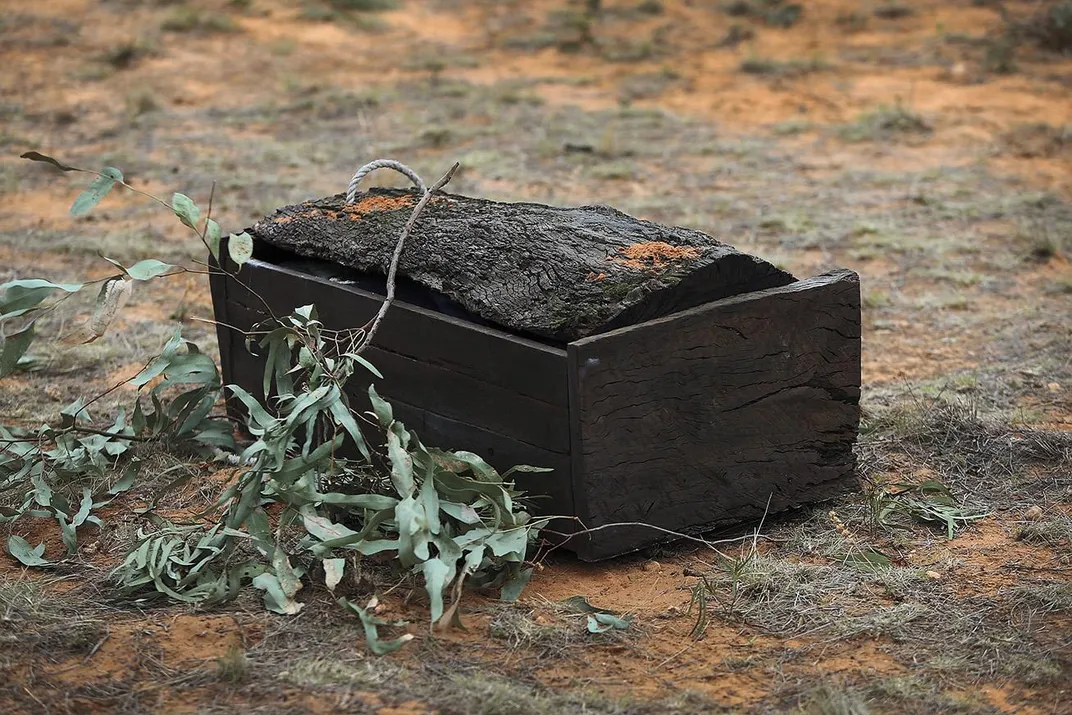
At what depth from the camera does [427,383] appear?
3355 millimetres

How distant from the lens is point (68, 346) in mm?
5008

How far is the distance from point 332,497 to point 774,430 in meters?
1.17

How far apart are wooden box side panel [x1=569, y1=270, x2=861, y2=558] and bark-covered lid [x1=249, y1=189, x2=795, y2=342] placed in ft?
0.22

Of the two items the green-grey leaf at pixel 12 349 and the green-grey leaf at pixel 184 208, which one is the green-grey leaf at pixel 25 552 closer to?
the green-grey leaf at pixel 12 349

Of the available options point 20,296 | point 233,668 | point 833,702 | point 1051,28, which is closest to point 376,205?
point 20,296

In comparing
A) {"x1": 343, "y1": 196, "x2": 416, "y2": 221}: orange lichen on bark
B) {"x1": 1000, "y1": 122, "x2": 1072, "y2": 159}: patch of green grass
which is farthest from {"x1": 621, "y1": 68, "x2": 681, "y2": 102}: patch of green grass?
{"x1": 343, "y1": 196, "x2": 416, "y2": 221}: orange lichen on bark

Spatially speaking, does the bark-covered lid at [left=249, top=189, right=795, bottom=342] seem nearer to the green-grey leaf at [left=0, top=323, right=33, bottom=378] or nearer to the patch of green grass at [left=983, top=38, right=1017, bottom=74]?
the green-grey leaf at [left=0, top=323, right=33, bottom=378]

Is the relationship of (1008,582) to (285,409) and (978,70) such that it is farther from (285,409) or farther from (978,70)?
(978,70)

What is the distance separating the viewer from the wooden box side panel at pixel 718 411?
304 centimetres

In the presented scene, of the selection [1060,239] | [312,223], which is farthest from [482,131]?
[312,223]

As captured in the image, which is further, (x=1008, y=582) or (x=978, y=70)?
(x=978, y=70)

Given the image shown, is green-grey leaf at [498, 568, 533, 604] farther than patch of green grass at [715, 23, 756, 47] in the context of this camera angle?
No

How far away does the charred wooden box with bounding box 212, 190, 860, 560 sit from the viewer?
3.05 meters

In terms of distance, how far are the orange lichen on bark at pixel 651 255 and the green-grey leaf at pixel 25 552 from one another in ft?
5.22
